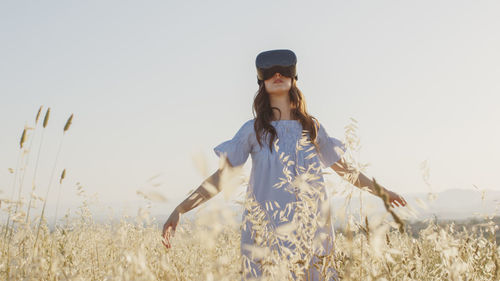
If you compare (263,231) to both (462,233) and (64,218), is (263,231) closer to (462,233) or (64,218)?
(462,233)

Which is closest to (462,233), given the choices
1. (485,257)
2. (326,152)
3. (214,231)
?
(485,257)

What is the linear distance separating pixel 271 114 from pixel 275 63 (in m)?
0.37

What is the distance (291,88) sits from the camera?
3.28 m

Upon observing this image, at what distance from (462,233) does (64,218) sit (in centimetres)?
261

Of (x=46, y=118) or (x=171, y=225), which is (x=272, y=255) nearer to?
(x=171, y=225)

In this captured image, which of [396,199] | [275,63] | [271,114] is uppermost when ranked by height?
[275,63]

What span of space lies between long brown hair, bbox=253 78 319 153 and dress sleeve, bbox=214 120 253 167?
8cm

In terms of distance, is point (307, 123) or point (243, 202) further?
point (307, 123)

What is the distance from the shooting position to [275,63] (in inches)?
126

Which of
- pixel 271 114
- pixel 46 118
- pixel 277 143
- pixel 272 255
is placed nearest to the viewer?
pixel 272 255

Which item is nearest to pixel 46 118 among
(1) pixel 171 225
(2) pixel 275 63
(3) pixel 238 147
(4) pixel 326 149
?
(1) pixel 171 225

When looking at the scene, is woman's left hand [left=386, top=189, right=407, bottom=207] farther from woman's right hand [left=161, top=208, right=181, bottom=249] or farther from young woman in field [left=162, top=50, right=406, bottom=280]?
woman's right hand [left=161, top=208, right=181, bottom=249]

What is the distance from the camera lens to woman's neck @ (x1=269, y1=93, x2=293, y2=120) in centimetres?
317

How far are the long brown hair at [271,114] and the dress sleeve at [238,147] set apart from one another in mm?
77
